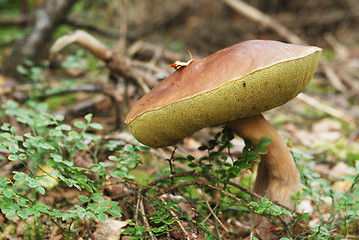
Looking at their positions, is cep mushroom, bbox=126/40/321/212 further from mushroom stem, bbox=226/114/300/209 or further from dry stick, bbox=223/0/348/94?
dry stick, bbox=223/0/348/94

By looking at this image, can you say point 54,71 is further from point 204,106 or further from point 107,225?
point 204,106

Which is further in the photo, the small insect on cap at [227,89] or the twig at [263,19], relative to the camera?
the twig at [263,19]

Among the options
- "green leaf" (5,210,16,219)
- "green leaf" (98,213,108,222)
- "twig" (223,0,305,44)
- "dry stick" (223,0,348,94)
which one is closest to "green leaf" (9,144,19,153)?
"green leaf" (5,210,16,219)

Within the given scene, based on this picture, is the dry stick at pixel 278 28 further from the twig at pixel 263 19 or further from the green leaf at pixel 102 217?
the green leaf at pixel 102 217

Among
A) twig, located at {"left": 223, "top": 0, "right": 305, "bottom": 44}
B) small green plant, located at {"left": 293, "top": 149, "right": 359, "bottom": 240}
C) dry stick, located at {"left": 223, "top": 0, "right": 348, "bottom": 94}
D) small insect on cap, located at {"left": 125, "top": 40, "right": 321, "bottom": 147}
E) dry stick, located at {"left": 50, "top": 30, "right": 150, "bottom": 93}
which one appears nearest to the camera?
small insect on cap, located at {"left": 125, "top": 40, "right": 321, "bottom": 147}

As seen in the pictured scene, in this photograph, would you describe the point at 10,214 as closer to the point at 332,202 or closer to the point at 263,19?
the point at 332,202

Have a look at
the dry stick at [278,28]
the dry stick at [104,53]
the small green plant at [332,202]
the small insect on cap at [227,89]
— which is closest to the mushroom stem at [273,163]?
the small green plant at [332,202]

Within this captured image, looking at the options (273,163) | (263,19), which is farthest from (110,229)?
(263,19)

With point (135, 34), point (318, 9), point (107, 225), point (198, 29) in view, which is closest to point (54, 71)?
point (135, 34)
